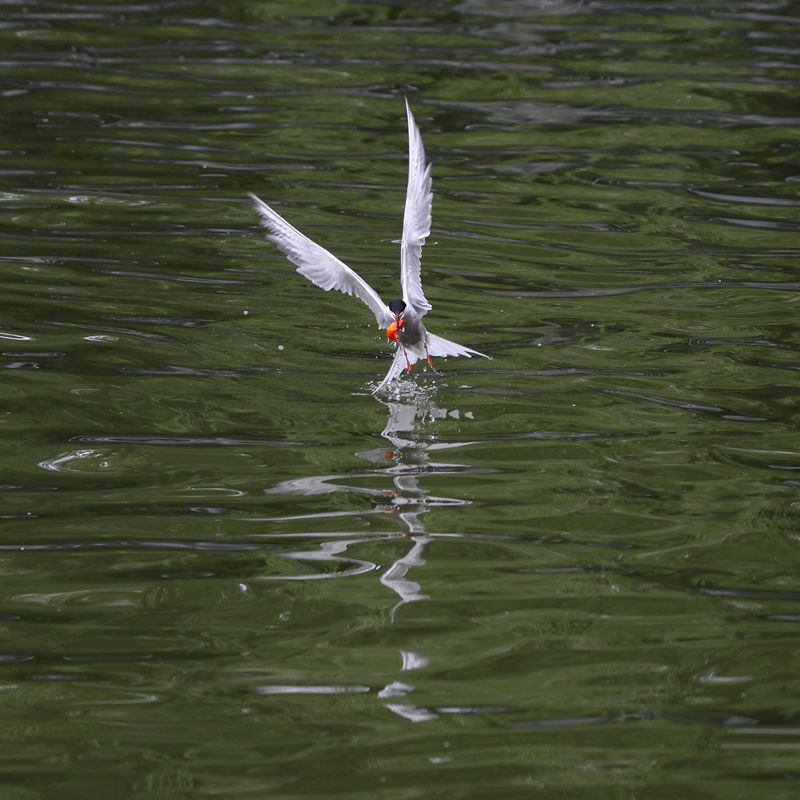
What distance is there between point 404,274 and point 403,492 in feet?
5.31

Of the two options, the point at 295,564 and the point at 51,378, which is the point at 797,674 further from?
the point at 51,378

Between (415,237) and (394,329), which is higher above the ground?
(415,237)

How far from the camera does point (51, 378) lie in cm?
866

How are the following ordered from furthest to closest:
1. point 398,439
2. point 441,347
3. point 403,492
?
1. point 441,347
2. point 398,439
3. point 403,492

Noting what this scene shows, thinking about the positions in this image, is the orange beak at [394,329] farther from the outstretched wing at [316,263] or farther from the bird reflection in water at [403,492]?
the bird reflection in water at [403,492]

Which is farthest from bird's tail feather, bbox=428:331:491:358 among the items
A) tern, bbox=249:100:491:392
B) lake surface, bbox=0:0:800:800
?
lake surface, bbox=0:0:800:800

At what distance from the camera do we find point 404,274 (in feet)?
27.7

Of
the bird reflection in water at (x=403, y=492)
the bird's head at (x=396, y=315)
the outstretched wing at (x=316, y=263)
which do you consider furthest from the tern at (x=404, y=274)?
the bird reflection in water at (x=403, y=492)

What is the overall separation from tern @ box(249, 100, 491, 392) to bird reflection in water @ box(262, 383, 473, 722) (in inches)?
10.7

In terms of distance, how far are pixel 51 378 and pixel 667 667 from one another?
427 centimetres

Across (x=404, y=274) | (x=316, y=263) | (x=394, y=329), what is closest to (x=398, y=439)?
(x=394, y=329)

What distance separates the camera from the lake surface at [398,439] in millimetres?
5352

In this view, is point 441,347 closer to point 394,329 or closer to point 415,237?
point 394,329

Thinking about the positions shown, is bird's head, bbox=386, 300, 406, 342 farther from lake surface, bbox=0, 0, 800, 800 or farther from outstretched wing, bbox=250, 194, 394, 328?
lake surface, bbox=0, 0, 800, 800
